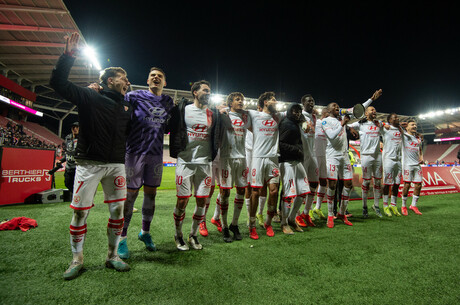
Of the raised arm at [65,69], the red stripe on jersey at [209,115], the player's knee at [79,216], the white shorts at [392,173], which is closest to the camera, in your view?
the raised arm at [65,69]

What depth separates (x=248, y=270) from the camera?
262 cm

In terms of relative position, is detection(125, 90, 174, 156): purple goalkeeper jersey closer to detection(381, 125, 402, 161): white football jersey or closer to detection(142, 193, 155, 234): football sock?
detection(142, 193, 155, 234): football sock

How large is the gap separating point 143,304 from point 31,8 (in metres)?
20.0

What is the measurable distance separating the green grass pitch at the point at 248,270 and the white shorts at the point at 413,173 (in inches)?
110

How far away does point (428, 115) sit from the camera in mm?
40875

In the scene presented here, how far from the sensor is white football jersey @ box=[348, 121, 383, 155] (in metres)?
5.98

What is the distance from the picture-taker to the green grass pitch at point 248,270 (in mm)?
2072

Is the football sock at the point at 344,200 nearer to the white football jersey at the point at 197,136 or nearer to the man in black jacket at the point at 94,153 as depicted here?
the white football jersey at the point at 197,136

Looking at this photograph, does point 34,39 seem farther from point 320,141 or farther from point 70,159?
point 320,141

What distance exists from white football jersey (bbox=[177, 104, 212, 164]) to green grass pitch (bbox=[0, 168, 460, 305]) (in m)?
1.31

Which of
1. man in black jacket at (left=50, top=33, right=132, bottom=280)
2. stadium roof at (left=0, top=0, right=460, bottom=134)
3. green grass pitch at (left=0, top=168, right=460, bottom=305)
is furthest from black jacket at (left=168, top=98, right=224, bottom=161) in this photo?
stadium roof at (left=0, top=0, right=460, bottom=134)

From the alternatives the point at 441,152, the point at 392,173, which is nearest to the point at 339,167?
the point at 392,173

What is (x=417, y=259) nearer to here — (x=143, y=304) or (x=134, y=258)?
(x=143, y=304)

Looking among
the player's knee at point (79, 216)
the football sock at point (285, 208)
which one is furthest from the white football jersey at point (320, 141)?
the player's knee at point (79, 216)
